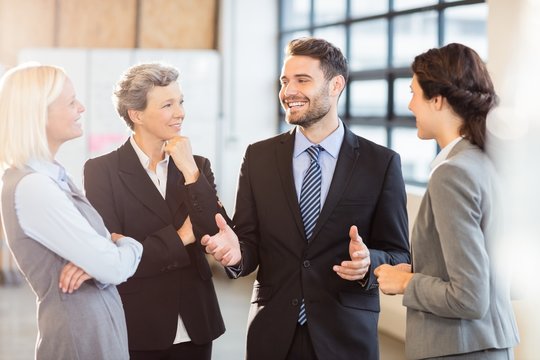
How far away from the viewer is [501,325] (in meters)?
2.23

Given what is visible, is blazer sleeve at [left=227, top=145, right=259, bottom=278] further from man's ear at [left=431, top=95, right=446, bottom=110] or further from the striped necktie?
man's ear at [left=431, top=95, right=446, bottom=110]

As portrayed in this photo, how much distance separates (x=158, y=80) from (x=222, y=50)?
5791mm

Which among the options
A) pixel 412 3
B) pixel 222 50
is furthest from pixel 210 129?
pixel 412 3

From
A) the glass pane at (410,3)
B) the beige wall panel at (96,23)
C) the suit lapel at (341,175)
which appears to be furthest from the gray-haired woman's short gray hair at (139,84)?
the beige wall panel at (96,23)

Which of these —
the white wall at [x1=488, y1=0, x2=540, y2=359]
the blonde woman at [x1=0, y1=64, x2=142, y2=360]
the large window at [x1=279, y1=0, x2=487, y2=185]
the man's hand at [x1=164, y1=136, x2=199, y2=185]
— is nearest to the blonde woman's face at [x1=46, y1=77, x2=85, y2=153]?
the blonde woman at [x1=0, y1=64, x2=142, y2=360]

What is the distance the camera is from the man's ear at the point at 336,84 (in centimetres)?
298

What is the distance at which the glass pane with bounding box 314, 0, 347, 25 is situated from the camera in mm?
7562

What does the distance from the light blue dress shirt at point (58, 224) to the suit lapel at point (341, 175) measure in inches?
29.0

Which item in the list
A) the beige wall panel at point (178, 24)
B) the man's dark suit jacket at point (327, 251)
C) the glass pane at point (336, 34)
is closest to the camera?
the man's dark suit jacket at point (327, 251)

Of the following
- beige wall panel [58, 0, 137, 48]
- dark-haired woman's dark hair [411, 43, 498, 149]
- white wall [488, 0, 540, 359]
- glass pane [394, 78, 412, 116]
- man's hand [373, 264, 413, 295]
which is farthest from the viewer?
beige wall panel [58, 0, 137, 48]

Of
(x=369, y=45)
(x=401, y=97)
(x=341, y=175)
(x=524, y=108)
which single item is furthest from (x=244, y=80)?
(x=341, y=175)

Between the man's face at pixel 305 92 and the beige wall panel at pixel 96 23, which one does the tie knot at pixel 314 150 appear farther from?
the beige wall panel at pixel 96 23

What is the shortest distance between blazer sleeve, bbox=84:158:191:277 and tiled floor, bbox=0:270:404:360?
285 cm

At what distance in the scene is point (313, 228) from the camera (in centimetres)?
281
